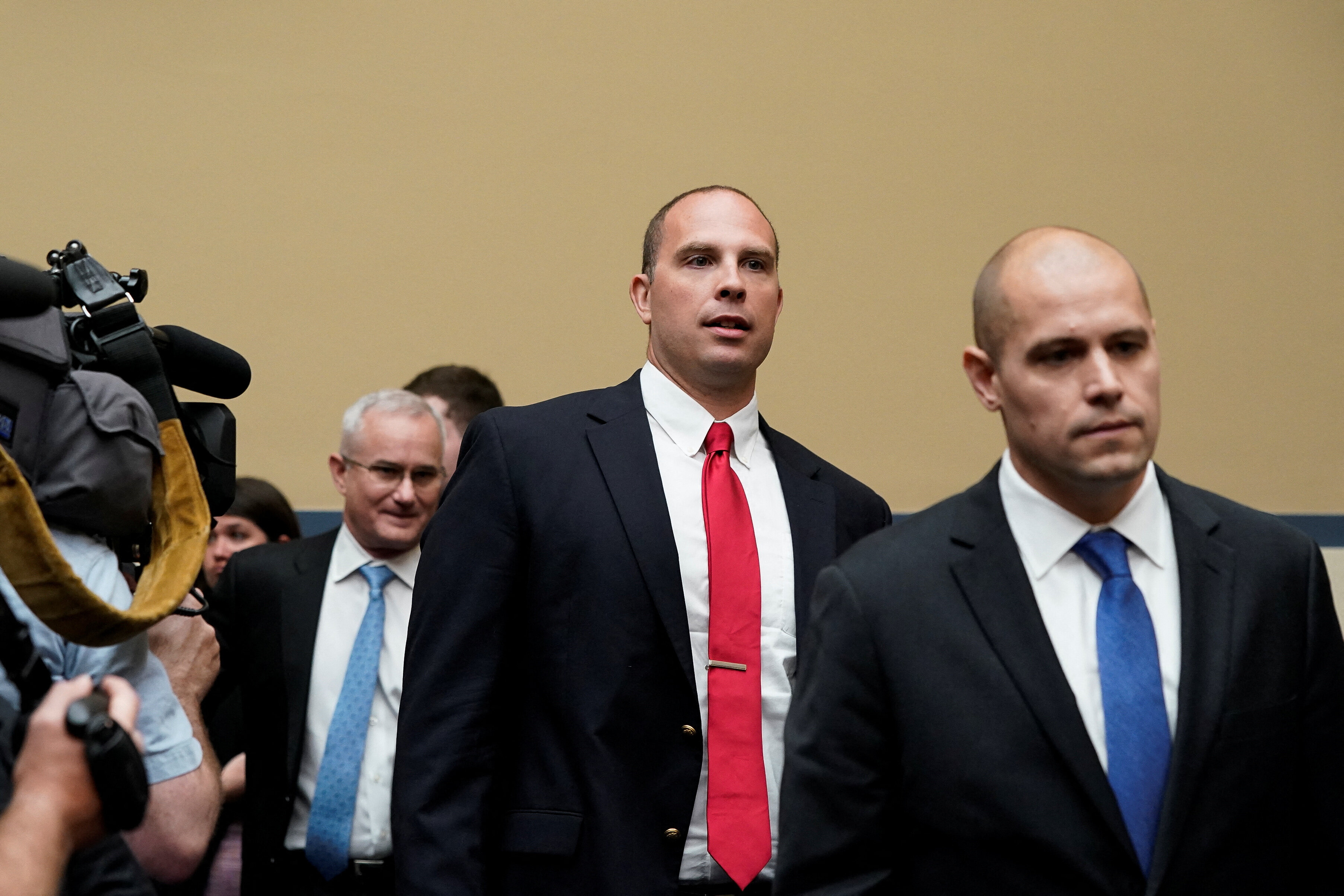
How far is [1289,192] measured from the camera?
3.59 metres

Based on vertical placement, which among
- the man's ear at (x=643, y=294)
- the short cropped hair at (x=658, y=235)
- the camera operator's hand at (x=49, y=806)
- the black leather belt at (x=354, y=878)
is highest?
the short cropped hair at (x=658, y=235)

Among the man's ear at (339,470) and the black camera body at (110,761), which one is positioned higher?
the man's ear at (339,470)

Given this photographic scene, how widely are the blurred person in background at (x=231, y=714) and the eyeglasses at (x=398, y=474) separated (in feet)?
0.89

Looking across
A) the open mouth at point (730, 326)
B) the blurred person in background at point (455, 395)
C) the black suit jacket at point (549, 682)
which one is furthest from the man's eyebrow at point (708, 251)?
the blurred person in background at point (455, 395)

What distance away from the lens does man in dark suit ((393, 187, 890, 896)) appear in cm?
163

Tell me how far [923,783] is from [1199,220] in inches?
110

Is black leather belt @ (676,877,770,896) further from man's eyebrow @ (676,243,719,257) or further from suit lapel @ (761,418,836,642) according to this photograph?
man's eyebrow @ (676,243,719,257)

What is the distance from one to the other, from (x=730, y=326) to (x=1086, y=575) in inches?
27.2

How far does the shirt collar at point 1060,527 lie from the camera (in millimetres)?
1365

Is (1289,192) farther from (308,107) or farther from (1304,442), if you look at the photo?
(308,107)

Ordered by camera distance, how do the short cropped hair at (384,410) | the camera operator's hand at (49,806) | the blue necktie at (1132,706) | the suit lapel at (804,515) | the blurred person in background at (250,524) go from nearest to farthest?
the camera operator's hand at (49,806)
the blue necktie at (1132,706)
the suit lapel at (804,515)
the short cropped hair at (384,410)
the blurred person in background at (250,524)

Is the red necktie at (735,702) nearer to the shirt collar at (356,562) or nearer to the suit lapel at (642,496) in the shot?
the suit lapel at (642,496)

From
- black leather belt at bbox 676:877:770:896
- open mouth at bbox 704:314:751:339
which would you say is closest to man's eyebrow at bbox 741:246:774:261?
open mouth at bbox 704:314:751:339

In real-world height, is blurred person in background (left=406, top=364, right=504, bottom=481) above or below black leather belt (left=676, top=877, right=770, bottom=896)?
above
